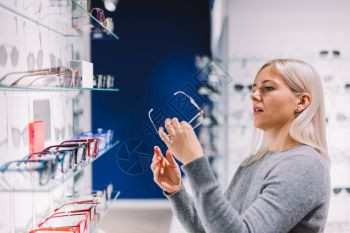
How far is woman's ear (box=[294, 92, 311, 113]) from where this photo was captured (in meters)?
1.17

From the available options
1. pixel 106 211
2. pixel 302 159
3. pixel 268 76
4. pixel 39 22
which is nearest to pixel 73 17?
pixel 39 22

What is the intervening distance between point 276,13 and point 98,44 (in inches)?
58.6

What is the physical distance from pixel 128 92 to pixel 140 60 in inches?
11.1

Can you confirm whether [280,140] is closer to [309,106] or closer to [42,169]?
[309,106]

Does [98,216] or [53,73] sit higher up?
[53,73]

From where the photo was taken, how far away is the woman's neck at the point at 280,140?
120 cm

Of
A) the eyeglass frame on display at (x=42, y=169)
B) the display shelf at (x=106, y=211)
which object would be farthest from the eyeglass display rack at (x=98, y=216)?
the eyeglass frame on display at (x=42, y=169)

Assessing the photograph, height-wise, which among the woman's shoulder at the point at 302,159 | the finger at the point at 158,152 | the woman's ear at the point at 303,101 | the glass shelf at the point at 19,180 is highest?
the woman's ear at the point at 303,101

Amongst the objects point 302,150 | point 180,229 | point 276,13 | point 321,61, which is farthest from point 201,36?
point 302,150

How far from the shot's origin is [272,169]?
3.59 ft

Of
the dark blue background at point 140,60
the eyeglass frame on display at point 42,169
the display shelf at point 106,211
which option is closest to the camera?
the eyeglass frame on display at point 42,169

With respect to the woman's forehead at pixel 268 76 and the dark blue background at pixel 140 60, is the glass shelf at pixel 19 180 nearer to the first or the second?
the dark blue background at pixel 140 60

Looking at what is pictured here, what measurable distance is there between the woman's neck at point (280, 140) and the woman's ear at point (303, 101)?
70mm

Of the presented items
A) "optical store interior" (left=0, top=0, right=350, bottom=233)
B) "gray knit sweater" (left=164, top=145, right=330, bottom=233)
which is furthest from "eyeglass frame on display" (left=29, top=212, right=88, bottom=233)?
"gray knit sweater" (left=164, top=145, right=330, bottom=233)
